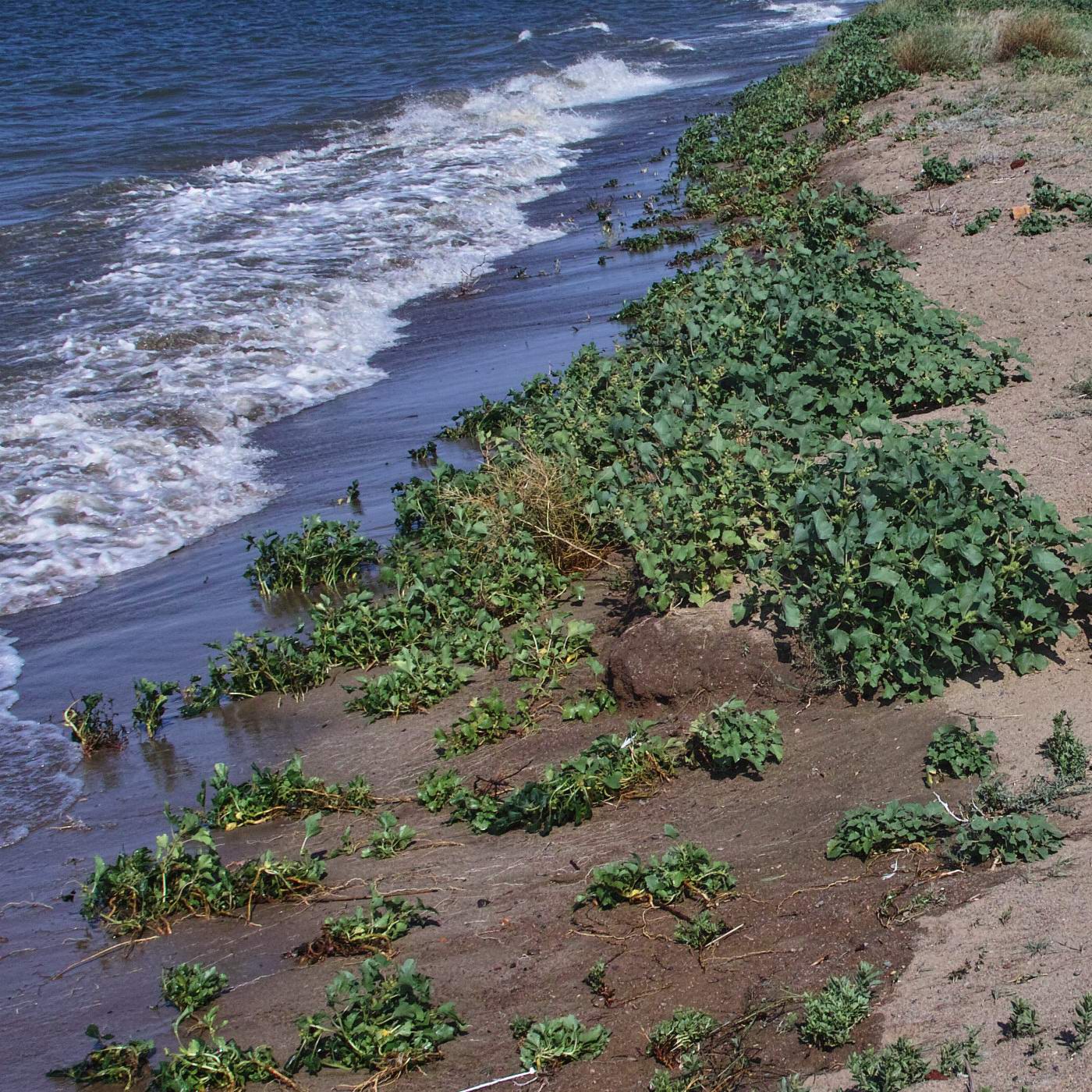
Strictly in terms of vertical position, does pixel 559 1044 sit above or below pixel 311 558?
below

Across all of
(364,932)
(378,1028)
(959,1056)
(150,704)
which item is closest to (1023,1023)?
(959,1056)

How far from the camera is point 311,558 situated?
23.9 ft

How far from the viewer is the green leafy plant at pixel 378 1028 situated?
3.65 meters

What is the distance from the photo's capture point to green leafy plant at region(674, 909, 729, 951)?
3908 mm

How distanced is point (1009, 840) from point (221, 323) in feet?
34.7

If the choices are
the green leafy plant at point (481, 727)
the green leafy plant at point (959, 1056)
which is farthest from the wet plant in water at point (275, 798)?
the green leafy plant at point (959, 1056)

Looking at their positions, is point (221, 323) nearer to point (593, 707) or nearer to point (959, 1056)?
point (593, 707)

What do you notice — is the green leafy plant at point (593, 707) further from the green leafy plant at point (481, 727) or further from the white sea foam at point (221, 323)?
the white sea foam at point (221, 323)

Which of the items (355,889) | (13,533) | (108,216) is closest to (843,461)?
(355,889)

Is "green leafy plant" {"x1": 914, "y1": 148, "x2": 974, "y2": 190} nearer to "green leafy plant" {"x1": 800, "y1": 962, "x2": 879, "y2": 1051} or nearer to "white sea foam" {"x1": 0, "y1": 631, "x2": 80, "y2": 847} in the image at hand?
→ "white sea foam" {"x1": 0, "y1": 631, "x2": 80, "y2": 847}

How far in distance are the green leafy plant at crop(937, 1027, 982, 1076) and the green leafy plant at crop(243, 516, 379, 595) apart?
4755 millimetres

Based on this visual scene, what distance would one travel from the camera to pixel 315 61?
3044 cm

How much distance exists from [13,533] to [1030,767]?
269 inches

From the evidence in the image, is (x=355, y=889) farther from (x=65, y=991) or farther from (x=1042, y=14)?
(x=1042, y=14)
